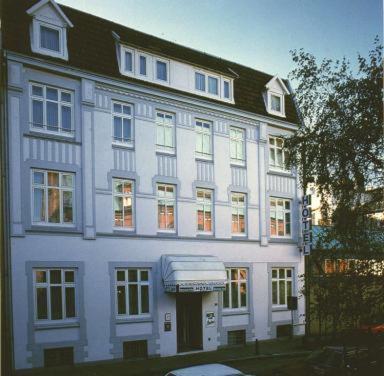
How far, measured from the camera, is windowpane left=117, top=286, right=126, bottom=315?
13781mm

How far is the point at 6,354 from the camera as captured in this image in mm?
10523

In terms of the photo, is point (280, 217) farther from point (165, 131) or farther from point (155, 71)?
point (155, 71)

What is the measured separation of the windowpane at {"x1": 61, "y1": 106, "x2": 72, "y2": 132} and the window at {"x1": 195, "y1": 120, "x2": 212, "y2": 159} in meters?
4.53

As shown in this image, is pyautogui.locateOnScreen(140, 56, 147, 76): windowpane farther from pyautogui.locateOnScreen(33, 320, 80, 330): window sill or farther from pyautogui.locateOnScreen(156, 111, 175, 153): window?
pyautogui.locateOnScreen(33, 320, 80, 330): window sill

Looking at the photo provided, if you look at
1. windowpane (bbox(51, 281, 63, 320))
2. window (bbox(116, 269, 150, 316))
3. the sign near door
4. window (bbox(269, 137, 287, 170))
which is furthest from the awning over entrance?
window (bbox(269, 137, 287, 170))

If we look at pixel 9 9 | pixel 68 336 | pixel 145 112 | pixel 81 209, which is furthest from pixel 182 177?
pixel 9 9

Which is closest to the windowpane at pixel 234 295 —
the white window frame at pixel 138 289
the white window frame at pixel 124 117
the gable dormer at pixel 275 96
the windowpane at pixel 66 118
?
the white window frame at pixel 138 289

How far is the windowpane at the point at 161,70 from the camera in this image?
15086mm

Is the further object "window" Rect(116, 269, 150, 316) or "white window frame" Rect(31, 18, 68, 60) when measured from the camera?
"window" Rect(116, 269, 150, 316)

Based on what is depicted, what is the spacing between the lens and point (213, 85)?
16.6 m

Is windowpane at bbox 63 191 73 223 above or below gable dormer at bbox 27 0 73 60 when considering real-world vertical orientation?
below

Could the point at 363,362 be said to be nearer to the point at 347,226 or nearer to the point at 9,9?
the point at 347,226

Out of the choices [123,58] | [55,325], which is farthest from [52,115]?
[55,325]

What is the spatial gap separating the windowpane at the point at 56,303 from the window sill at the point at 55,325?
0.16m
